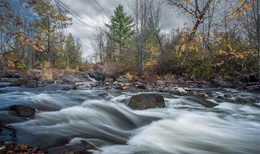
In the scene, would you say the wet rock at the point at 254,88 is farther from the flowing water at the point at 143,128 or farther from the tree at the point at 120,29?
the tree at the point at 120,29

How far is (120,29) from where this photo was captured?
27578mm

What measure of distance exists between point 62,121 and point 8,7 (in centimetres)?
299

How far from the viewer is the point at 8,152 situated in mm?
1635

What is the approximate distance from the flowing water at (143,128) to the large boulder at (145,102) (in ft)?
0.59

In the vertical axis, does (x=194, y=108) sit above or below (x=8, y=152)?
below

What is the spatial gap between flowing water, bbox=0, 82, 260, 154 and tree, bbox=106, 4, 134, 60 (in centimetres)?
2293

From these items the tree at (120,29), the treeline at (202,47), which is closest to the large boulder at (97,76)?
the treeline at (202,47)

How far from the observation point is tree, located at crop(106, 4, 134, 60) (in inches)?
1038

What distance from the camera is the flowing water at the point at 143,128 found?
2342 millimetres

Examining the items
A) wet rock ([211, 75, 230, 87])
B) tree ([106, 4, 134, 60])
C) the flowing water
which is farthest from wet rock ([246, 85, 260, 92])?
tree ([106, 4, 134, 60])

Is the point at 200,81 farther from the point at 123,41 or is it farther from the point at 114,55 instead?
the point at 123,41

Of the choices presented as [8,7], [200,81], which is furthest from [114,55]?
[8,7]

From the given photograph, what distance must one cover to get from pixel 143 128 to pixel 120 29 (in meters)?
26.6

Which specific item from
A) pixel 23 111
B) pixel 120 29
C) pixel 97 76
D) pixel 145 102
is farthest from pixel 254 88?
pixel 120 29
